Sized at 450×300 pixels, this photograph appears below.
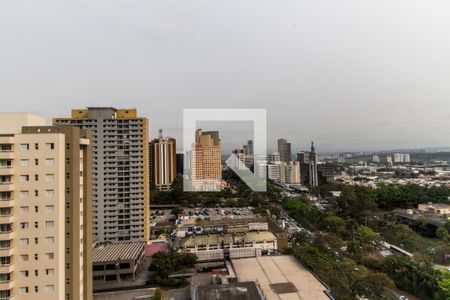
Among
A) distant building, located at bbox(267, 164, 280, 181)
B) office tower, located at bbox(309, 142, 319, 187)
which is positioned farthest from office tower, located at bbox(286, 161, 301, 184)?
office tower, located at bbox(309, 142, 319, 187)

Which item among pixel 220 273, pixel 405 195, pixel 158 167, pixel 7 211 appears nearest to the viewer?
pixel 7 211

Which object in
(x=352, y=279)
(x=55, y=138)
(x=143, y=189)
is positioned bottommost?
(x=352, y=279)

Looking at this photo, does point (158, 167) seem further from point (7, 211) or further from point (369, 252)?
point (7, 211)

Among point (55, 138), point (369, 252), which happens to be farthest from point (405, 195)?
point (55, 138)

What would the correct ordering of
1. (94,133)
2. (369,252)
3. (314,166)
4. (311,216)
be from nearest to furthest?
1. (369,252)
2. (94,133)
3. (311,216)
4. (314,166)

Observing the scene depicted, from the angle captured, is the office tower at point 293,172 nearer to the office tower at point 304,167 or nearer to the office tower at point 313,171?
the office tower at point 304,167

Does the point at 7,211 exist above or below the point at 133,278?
above

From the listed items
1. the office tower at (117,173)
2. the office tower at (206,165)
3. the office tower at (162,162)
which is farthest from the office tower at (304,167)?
the office tower at (117,173)
